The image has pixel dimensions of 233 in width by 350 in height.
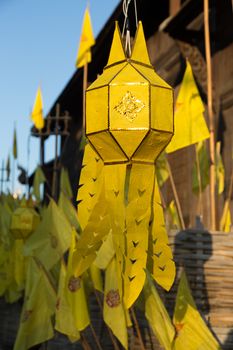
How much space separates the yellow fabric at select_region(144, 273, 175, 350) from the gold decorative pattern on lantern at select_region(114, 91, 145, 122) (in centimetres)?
139

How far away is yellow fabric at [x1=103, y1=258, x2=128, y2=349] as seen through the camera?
362 centimetres

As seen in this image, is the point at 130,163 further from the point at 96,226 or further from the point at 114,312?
the point at 114,312

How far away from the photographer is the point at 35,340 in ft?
15.1

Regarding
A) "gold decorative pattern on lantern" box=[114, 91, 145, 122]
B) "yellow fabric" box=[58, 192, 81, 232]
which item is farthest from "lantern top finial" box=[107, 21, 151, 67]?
"yellow fabric" box=[58, 192, 81, 232]

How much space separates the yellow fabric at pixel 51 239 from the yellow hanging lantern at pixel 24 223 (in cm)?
80

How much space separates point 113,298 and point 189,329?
59 centimetres

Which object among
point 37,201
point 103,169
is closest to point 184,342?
point 103,169

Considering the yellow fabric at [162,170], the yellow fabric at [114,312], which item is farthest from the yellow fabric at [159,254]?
the yellow fabric at [162,170]

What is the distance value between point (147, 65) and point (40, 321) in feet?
9.17

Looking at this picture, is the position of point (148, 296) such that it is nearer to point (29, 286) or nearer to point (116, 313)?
point (116, 313)

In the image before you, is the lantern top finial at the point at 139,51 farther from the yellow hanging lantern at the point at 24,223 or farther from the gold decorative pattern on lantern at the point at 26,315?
the yellow hanging lantern at the point at 24,223

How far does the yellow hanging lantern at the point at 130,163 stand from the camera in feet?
7.16

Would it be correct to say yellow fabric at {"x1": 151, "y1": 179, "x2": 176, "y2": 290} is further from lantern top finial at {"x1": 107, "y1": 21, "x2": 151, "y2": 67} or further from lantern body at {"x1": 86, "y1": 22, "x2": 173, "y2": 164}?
lantern top finial at {"x1": 107, "y1": 21, "x2": 151, "y2": 67}

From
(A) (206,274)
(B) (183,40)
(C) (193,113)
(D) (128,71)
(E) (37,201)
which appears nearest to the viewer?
(D) (128,71)
